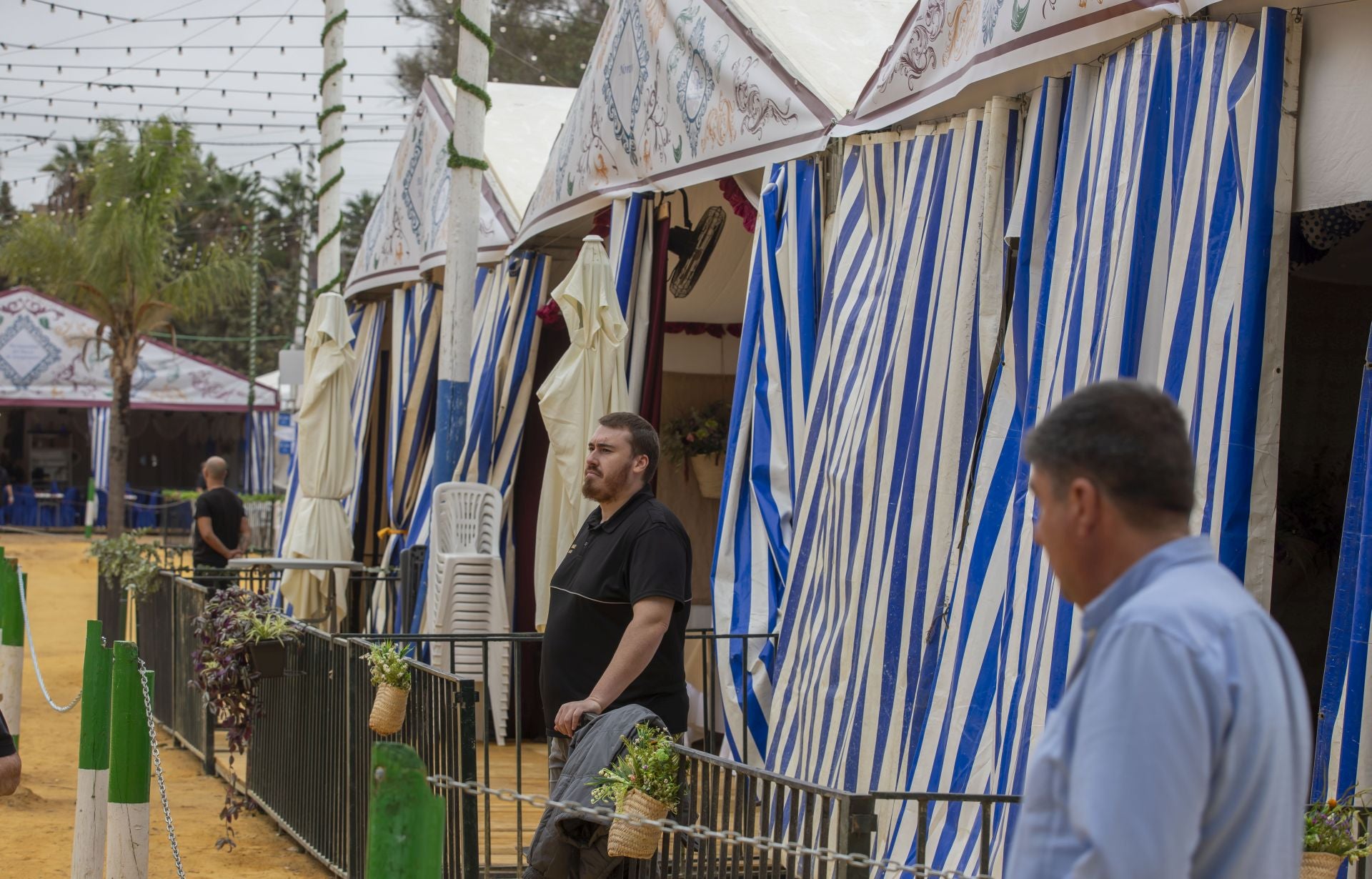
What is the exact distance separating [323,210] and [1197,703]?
13836 millimetres

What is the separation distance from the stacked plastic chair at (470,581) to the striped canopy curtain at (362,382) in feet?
14.3

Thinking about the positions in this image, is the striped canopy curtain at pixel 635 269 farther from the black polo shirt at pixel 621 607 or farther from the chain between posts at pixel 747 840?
the chain between posts at pixel 747 840

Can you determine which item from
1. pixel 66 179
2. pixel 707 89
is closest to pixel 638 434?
pixel 707 89

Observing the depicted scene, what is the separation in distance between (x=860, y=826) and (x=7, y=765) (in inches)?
99.8

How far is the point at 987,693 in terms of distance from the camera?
16.0 feet

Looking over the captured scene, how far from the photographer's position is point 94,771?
5.72m

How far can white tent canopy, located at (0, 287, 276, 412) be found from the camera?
3014cm

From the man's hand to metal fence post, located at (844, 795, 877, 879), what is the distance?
141 centimetres

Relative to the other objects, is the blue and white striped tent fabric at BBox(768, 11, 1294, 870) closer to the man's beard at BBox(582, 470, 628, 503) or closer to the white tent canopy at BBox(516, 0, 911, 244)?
the white tent canopy at BBox(516, 0, 911, 244)

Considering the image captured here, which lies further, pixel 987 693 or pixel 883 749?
pixel 883 749

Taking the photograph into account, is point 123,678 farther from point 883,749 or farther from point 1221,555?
point 1221,555

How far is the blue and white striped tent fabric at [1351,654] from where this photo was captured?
3.69 metres

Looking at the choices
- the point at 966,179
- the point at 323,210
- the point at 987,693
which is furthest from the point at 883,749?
the point at 323,210

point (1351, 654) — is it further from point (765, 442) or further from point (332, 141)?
point (332, 141)
